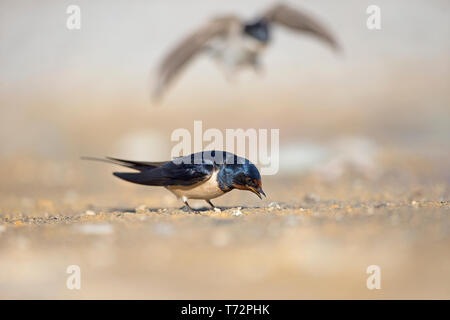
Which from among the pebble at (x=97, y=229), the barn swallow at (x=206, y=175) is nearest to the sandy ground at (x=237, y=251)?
the pebble at (x=97, y=229)

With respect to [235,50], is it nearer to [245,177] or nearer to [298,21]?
[298,21]

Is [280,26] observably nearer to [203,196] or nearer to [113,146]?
[113,146]

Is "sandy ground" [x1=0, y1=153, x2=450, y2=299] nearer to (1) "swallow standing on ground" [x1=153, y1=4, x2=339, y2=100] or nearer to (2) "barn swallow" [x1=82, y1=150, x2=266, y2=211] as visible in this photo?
(2) "barn swallow" [x1=82, y1=150, x2=266, y2=211]

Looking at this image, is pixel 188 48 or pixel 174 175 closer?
pixel 174 175

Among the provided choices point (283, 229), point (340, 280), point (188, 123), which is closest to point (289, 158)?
point (188, 123)

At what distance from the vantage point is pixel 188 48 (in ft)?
22.7

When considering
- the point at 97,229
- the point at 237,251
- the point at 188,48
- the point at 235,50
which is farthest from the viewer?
the point at 235,50

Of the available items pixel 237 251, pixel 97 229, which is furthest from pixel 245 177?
pixel 97 229

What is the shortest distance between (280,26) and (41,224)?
489cm

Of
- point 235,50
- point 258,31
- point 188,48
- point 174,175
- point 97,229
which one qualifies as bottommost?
point 97,229

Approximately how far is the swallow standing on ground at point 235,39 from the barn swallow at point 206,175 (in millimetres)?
2832

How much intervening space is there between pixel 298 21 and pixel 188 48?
159 centimetres

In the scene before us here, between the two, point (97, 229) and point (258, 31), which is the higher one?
point (258, 31)

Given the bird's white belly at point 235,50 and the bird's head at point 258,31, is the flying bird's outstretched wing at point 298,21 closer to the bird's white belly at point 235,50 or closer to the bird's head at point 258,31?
the bird's head at point 258,31
